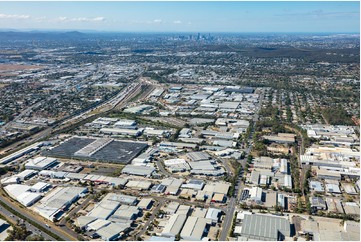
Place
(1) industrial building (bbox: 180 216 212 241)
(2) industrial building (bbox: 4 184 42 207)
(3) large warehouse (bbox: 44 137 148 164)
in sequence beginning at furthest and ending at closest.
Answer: (3) large warehouse (bbox: 44 137 148 164) < (2) industrial building (bbox: 4 184 42 207) < (1) industrial building (bbox: 180 216 212 241)

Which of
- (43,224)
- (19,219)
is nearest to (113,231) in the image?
(43,224)

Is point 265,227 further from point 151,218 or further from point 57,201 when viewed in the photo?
point 57,201

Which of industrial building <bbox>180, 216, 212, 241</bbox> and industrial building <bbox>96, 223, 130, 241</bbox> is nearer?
industrial building <bbox>180, 216, 212, 241</bbox>

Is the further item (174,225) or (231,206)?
(231,206)

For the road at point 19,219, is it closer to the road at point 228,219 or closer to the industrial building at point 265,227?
the road at point 228,219

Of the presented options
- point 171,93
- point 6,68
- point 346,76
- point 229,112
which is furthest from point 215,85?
point 6,68

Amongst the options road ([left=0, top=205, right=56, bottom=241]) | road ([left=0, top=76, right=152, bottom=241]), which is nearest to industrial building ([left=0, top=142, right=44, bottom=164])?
road ([left=0, top=76, right=152, bottom=241])

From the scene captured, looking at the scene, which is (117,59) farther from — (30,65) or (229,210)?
(229,210)

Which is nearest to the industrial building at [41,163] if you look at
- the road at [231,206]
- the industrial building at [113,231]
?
the industrial building at [113,231]

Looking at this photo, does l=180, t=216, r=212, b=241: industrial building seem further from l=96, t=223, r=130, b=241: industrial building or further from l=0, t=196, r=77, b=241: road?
l=0, t=196, r=77, b=241: road
